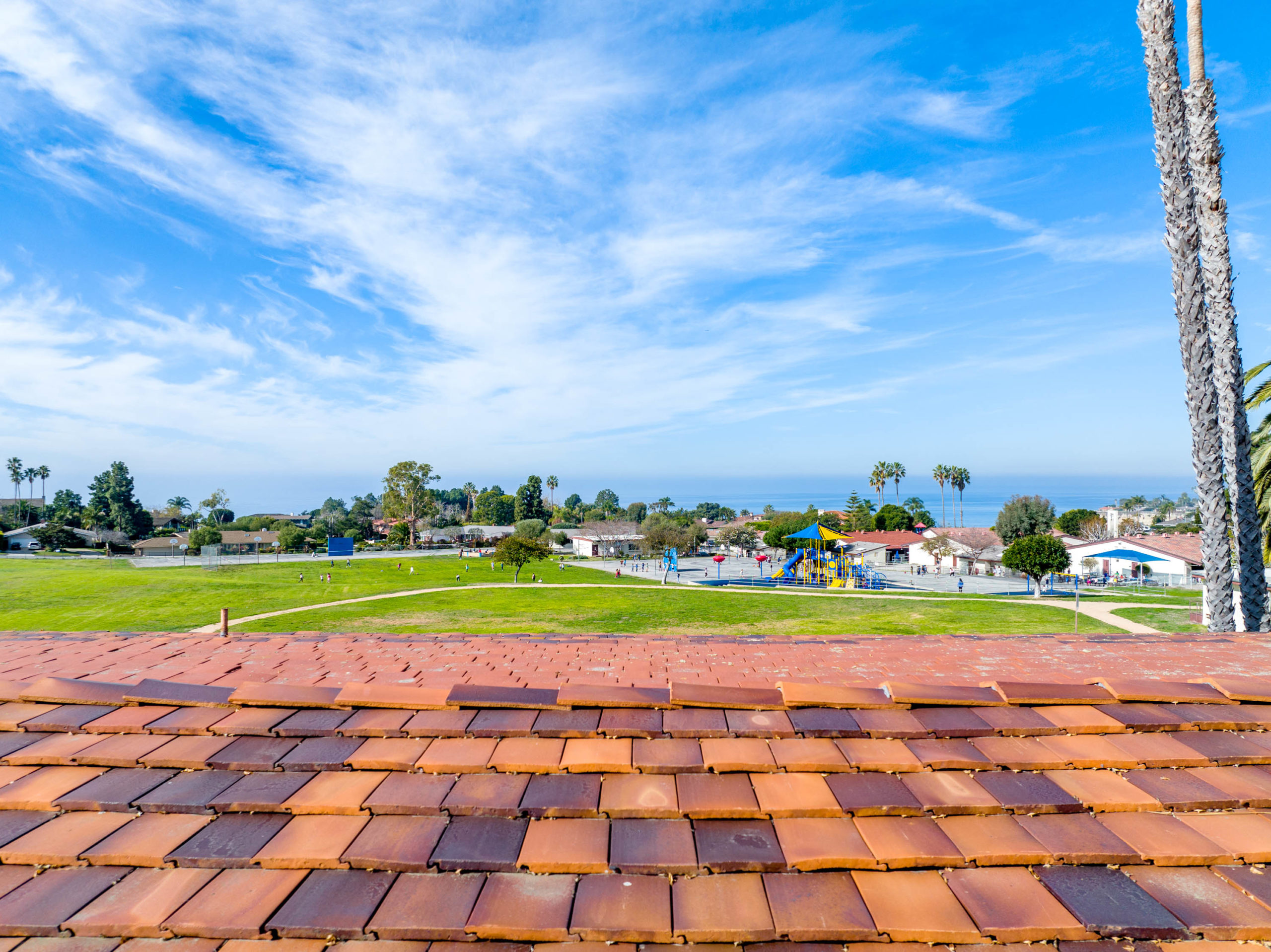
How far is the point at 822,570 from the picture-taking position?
49219mm

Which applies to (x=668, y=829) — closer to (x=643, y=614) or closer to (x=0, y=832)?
(x=0, y=832)

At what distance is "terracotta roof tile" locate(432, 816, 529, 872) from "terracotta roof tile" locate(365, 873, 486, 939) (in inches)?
1.4

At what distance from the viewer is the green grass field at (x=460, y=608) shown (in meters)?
25.1

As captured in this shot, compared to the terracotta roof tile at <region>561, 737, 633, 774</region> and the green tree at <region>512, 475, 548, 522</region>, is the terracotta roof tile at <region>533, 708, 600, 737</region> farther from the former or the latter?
the green tree at <region>512, 475, 548, 522</region>

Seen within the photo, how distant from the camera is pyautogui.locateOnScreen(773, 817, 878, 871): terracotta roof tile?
1.92m

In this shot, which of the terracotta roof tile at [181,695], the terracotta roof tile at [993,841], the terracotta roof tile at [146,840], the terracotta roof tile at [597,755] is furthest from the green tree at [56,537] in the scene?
the terracotta roof tile at [993,841]

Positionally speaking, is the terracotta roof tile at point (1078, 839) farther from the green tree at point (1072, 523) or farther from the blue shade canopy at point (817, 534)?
the green tree at point (1072, 523)

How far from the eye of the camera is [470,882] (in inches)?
72.7

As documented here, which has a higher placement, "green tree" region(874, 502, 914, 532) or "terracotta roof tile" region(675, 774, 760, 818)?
"terracotta roof tile" region(675, 774, 760, 818)

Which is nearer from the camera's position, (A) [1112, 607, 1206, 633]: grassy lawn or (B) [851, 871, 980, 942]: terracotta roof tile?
(B) [851, 871, 980, 942]: terracotta roof tile

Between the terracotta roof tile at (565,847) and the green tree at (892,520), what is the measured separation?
353 ft

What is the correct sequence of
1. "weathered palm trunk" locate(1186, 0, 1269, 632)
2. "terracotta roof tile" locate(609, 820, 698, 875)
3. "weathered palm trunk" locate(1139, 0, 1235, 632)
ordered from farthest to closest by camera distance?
1. "weathered palm trunk" locate(1186, 0, 1269, 632)
2. "weathered palm trunk" locate(1139, 0, 1235, 632)
3. "terracotta roof tile" locate(609, 820, 698, 875)

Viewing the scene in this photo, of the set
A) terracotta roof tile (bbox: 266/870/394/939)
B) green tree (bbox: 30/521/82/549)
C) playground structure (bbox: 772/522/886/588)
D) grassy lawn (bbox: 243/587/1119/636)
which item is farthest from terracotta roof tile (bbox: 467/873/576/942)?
green tree (bbox: 30/521/82/549)

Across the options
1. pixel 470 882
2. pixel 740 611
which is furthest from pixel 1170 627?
pixel 470 882
